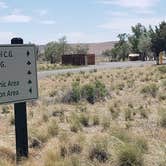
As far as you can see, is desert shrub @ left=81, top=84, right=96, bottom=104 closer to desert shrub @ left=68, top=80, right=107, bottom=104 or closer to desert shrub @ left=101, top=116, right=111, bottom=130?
desert shrub @ left=68, top=80, right=107, bottom=104

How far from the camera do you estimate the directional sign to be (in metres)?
8.16

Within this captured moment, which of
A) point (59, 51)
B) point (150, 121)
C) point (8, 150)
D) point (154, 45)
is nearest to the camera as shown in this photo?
point (8, 150)

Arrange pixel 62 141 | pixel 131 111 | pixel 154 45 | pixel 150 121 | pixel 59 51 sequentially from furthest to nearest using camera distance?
pixel 59 51 → pixel 154 45 → pixel 131 111 → pixel 150 121 → pixel 62 141

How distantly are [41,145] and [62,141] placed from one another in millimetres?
560

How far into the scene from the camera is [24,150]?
8797 mm

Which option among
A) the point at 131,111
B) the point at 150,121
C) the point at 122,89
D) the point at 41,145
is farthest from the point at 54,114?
the point at 122,89

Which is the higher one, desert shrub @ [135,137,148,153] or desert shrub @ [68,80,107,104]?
desert shrub @ [135,137,148,153]

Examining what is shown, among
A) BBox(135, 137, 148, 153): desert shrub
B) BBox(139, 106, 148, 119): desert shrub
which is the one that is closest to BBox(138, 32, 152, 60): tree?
BBox(139, 106, 148, 119): desert shrub

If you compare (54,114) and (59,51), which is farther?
(59,51)

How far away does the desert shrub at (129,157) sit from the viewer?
8430 mm

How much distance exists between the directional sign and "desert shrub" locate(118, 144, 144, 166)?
167cm

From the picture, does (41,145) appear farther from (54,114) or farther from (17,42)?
(54,114)

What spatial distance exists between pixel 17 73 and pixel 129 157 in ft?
7.27

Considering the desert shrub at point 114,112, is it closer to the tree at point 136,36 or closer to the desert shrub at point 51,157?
the desert shrub at point 51,157
